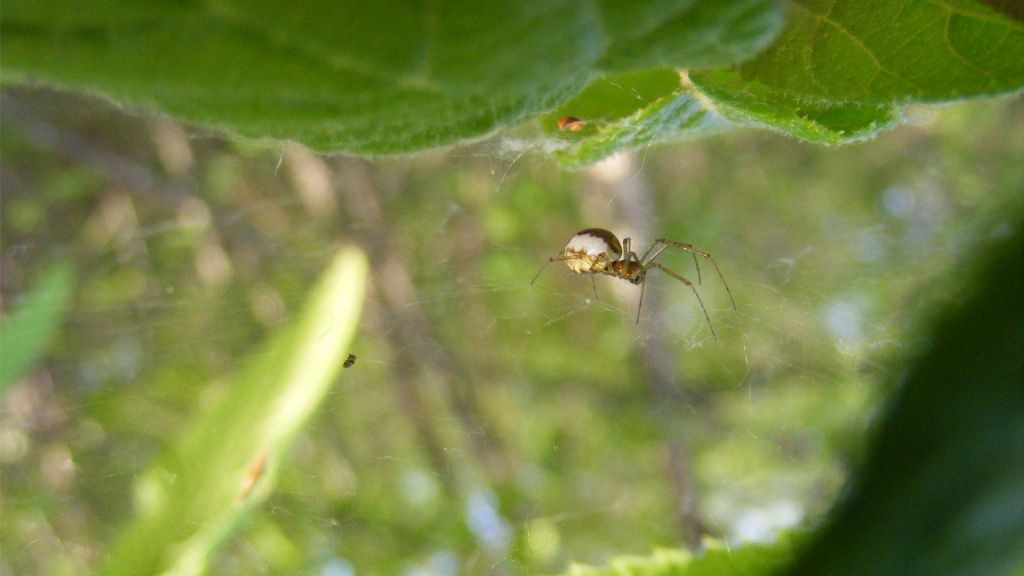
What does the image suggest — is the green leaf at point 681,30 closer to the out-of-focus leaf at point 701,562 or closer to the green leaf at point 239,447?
the out-of-focus leaf at point 701,562

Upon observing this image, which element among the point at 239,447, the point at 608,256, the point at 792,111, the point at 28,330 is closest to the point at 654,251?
the point at 608,256

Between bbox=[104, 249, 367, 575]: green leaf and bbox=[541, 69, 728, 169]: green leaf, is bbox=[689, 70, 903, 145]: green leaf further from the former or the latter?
bbox=[104, 249, 367, 575]: green leaf

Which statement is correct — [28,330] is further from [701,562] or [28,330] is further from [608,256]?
[701,562]

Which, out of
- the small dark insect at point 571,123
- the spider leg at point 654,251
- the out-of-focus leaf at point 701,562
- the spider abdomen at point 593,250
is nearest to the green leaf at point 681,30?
the small dark insect at point 571,123

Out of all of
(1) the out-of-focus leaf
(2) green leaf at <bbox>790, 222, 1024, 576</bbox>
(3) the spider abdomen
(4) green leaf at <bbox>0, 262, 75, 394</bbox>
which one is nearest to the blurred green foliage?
(3) the spider abdomen

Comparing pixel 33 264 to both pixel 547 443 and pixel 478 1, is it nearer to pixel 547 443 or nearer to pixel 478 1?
pixel 547 443

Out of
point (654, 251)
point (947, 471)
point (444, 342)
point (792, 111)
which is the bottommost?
point (947, 471)
